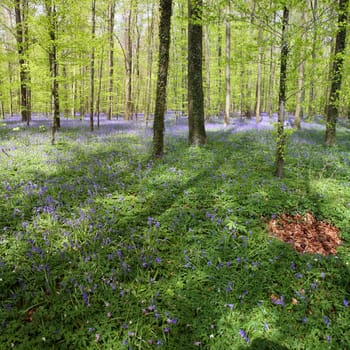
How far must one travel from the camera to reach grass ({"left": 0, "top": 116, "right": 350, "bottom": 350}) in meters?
3.30

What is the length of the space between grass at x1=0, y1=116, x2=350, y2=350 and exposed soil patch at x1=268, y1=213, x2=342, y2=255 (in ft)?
0.63

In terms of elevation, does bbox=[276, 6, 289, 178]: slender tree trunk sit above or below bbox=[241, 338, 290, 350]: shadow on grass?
above

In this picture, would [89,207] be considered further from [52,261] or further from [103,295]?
[103,295]

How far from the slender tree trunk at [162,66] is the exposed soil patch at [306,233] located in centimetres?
522

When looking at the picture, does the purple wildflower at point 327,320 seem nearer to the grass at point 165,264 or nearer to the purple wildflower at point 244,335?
the grass at point 165,264


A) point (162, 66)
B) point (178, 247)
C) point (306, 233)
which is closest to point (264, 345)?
point (178, 247)

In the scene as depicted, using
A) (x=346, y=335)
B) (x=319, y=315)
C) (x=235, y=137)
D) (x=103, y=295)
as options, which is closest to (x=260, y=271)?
(x=319, y=315)

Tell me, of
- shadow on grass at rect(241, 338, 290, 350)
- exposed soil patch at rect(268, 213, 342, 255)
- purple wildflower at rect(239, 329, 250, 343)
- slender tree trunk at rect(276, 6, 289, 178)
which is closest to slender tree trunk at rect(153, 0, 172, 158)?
slender tree trunk at rect(276, 6, 289, 178)

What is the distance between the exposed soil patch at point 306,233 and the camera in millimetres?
4914

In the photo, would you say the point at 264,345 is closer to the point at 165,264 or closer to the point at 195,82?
the point at 165,264

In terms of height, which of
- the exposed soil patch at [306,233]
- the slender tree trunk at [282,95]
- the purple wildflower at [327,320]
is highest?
the slender tree trunk at [282,95]

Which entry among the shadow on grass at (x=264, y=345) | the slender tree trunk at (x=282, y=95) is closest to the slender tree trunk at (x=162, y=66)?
the slender tree trunk at (x=282, y=95)

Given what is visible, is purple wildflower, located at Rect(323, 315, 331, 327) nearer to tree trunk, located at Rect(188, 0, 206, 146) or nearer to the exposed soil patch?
the exposed soil patch

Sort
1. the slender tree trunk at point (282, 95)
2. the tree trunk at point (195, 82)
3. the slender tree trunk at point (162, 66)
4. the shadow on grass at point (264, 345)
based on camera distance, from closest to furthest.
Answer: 1. the shadow on grass at point (264, 345)
2. the slender tree trunk at point (282, 95)
3. the slender tree trunk at point (162, 66)
4. the tree trunk at point (195, 82)
